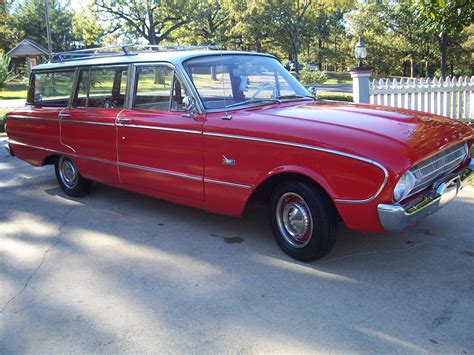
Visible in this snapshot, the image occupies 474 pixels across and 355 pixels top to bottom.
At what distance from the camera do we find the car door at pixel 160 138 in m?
4.59

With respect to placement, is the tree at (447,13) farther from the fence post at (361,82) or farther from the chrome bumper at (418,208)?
the chrome bumper at (418,208)

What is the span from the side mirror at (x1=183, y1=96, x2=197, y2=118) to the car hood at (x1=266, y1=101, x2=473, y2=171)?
759 mm

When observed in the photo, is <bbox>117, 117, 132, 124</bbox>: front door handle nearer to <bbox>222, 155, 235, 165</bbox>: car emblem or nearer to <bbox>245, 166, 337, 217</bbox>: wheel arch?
<bbox>222, 155, 235, 165</bbox>: car emblem

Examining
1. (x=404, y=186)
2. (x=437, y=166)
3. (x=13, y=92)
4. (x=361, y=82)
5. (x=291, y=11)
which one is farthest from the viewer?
(x=13, y=92)

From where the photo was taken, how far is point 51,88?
654cm

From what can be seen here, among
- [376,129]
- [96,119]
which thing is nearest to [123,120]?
[96,119]

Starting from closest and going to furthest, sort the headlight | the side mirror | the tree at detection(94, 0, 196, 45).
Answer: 1. the headlight
2. the side mirror
3. the tree at detection(94, 0, 196, 45)

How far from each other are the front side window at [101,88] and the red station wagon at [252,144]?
2 cm

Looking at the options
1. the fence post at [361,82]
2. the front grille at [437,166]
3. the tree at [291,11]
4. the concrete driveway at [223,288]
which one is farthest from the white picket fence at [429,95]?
the tree at [291,11]

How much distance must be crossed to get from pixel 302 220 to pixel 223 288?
2.87 feet

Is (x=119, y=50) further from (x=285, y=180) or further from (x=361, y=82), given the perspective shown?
(x=361, y=82)

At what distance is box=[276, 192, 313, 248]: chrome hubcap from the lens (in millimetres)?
3943

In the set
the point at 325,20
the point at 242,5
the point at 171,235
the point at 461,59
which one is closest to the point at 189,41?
the point at 242,5

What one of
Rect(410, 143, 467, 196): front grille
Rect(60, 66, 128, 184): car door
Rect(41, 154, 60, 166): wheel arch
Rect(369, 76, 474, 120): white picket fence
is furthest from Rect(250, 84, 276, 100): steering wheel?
Rect(369, 76, 474, 120): white picket fence
